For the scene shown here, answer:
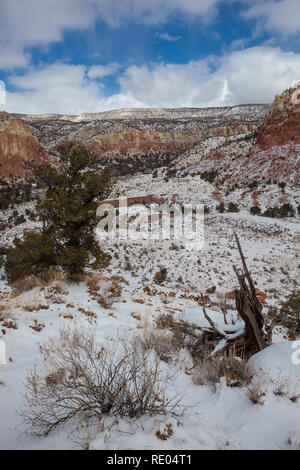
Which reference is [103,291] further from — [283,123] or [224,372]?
[283,123]

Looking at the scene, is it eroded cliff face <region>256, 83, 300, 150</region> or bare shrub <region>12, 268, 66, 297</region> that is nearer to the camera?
bare shrub <region>12, 268, 66, 297</region>

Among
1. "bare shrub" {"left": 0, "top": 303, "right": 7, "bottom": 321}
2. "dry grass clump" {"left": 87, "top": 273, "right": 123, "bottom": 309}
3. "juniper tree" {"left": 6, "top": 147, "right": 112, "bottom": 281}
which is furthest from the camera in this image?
"juniper tree" {"left": 6, "top": 147, "right": 112, "bottom": 281}

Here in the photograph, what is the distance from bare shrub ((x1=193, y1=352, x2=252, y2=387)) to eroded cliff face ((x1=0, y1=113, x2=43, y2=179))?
154 feet

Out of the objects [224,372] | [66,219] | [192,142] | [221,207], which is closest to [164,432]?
[224,372]

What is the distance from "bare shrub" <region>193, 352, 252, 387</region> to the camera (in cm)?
288

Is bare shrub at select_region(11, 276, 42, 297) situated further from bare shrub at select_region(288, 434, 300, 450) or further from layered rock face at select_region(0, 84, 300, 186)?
layered rock face at select_region(0, 84, 300, 186)

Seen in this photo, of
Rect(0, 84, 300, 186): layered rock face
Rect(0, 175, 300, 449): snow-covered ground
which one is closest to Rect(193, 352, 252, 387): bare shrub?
Rect(0, 175, 300, 449): snow-covered ground

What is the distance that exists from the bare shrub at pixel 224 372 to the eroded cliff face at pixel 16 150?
4706 cm

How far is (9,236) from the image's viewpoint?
18.4 m

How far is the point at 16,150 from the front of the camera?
45469 mm

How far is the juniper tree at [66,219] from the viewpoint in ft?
24.0

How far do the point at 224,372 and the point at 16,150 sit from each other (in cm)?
5318
